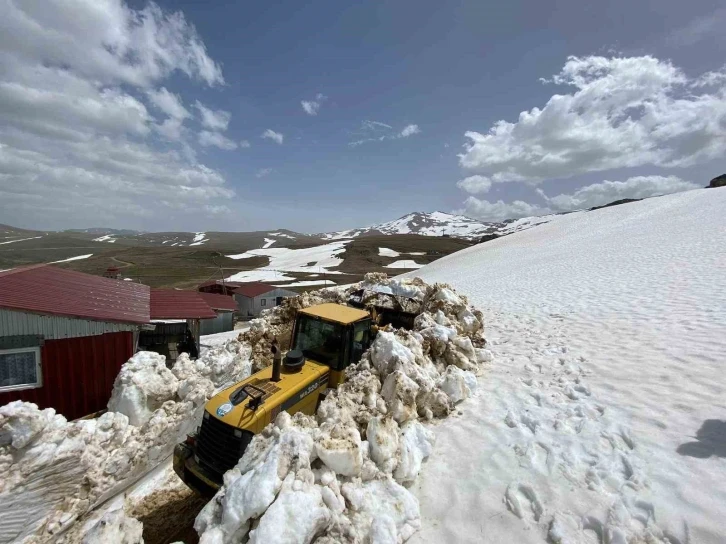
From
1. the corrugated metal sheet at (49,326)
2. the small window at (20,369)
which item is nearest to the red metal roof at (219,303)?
the corrugated metal sheet at (49,326)

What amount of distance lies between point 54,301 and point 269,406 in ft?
23.5

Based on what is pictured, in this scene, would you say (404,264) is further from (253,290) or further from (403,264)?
(253,290)

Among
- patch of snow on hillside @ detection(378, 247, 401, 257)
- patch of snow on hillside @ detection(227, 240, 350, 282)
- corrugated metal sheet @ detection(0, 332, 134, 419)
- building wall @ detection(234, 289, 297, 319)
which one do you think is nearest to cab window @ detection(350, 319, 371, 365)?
corrugated metal sheet @ detection(0, 332, 134, 419)

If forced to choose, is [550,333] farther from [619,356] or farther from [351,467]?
[351,467]

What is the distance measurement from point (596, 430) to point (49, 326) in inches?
444

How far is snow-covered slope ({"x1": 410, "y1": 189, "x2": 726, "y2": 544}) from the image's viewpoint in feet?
13.1

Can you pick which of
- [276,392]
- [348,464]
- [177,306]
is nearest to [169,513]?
[276,392]

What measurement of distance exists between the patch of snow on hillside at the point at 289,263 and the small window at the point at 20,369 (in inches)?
2078

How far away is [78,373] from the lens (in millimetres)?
8141

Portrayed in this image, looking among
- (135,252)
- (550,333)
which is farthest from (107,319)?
(135,252)

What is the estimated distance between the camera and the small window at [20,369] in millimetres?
7398

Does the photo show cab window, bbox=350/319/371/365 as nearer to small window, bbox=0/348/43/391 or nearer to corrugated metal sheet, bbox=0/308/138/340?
corrugated metal sheet, bbox=0/308/138/340

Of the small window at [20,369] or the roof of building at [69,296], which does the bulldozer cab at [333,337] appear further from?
the small window at [20,369]

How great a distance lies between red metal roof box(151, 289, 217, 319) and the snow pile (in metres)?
8.65
